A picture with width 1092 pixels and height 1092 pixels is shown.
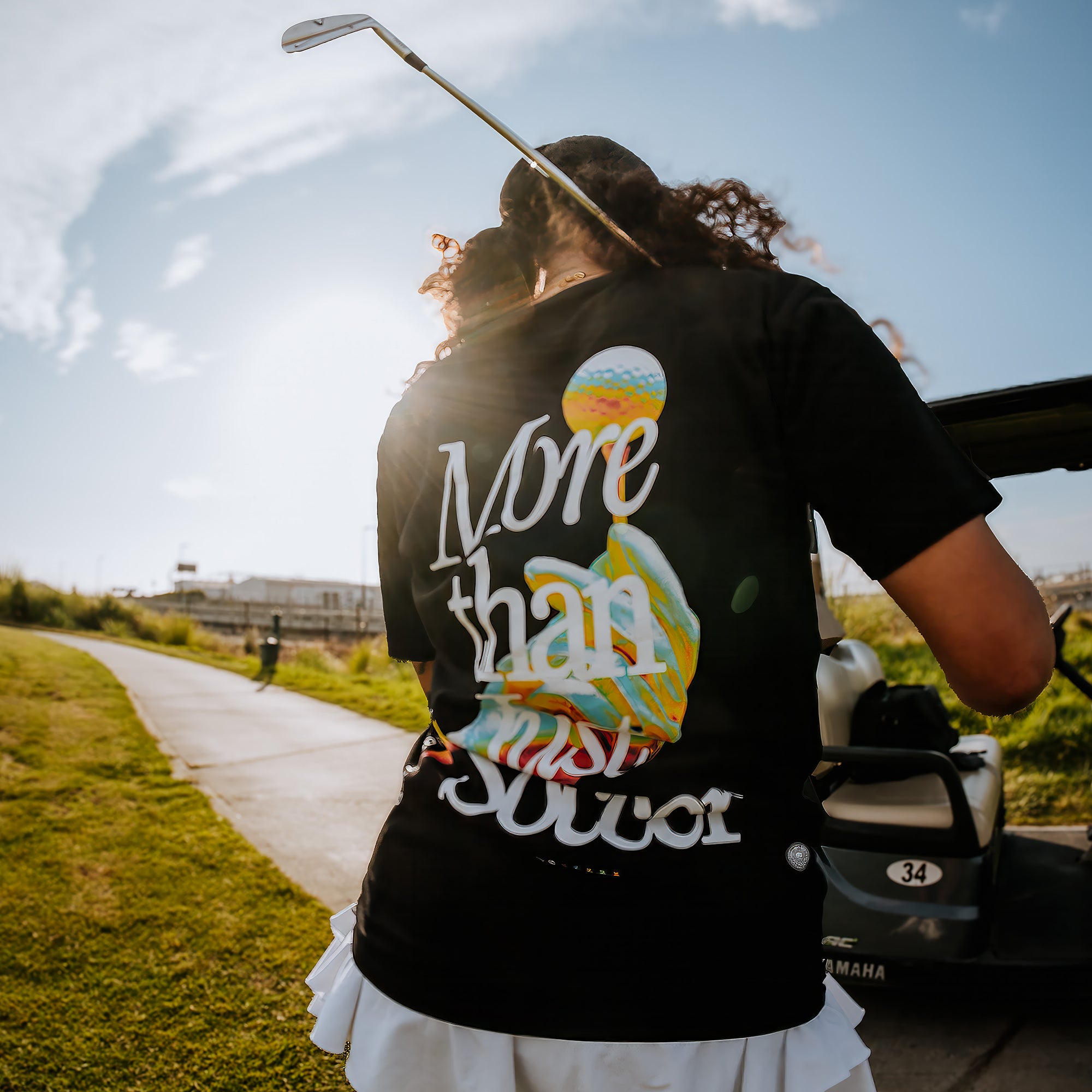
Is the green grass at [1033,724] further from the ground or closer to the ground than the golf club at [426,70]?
closer to the ground

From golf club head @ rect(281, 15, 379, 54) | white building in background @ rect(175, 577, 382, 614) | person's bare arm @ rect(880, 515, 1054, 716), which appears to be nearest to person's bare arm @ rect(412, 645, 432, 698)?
person's bare arm @ rect(880, 515, 1054, 716)

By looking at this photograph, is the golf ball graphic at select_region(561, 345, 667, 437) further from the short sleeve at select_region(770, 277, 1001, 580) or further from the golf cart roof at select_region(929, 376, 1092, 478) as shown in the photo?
the golf cart roof at select_region(929, 376, 1092, 478)

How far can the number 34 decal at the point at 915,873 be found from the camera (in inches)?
104

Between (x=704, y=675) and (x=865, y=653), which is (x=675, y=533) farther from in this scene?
(x=865, y=653)

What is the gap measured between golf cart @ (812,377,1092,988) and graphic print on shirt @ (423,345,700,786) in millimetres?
1924

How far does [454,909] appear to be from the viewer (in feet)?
2.86

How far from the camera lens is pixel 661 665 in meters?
0.82

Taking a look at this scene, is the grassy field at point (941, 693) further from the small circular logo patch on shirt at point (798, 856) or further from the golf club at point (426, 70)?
the golf club at point (426, 70)

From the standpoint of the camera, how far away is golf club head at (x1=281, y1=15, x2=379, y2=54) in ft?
3.31

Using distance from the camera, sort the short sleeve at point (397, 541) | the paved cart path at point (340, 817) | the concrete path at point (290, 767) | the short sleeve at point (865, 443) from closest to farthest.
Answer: the short sleeve at point (865, 443) → the short sleeve at point (397, 541) → the paved cart path at point (340, 817) → the concrete path at point (290, 767)

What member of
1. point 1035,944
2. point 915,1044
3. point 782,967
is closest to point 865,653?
point 1035,944

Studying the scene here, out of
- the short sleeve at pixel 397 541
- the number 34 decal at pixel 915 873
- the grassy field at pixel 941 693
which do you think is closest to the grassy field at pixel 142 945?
the grassy field at pixel 941 693

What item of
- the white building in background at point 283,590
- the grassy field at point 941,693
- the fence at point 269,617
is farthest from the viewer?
the white building in background at point 283,590

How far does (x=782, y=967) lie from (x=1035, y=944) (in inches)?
102
